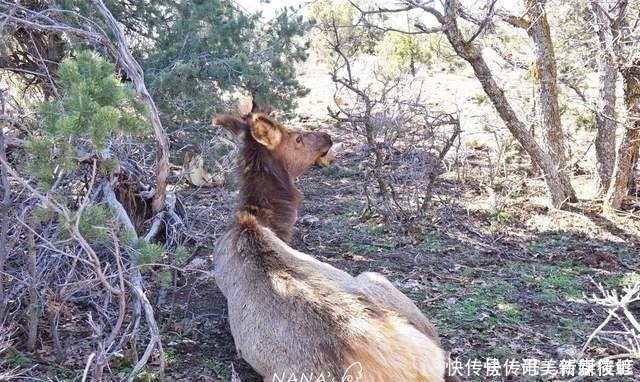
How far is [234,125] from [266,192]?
2.21 feet

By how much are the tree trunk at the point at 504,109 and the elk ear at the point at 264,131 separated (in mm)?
2459

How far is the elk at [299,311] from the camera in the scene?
3680mm

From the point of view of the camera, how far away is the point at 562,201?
8.36 meters

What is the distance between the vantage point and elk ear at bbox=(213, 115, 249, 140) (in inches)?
232

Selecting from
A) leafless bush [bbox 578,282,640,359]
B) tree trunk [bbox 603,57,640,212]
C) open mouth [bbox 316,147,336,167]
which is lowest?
leafless bush [bbox 578,282,640,359]

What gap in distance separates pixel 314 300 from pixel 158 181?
2396 mm

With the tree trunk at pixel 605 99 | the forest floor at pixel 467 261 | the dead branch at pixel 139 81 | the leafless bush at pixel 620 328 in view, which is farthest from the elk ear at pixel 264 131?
the tree trunk at pixel 605 99

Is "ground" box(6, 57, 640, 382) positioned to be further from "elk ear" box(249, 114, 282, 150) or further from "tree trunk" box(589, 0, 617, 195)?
"elk ear" box(249, 114, 282, 150)

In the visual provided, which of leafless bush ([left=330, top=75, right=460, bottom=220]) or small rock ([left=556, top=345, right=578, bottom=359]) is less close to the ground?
leafless bush ([left=330, top=75, right=460, bottom=220])

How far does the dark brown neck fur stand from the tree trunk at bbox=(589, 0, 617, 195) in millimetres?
3816

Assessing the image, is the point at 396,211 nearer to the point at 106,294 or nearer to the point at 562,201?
the point at 562,201

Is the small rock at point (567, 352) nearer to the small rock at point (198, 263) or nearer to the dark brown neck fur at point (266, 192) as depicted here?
the dark brown neck fur at point (266, 192)

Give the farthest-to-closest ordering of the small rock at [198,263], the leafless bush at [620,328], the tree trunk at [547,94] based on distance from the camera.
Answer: the tree trunk at [547,94]
the small rock at [198,263]
the leafless bush at [620,328]

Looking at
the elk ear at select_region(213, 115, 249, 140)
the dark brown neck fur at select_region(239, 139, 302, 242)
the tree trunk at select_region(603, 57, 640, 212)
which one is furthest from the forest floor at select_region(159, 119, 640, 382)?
the elk ear at select_region(213, 115, 249, 140)
